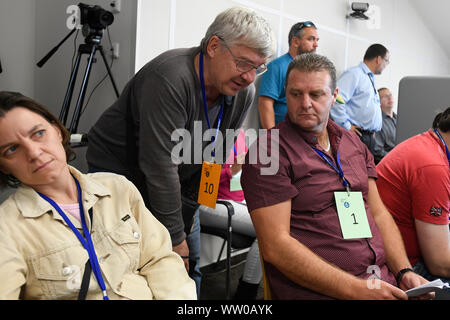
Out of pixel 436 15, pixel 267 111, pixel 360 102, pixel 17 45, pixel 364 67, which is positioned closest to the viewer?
pixel 267 111

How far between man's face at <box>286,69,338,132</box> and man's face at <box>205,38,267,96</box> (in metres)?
0.16

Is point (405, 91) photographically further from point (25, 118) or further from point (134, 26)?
point (25, 118)

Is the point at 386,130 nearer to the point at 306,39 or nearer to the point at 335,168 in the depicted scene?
the point at 306,39

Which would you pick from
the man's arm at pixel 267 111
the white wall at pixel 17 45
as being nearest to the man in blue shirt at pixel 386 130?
the man's arm at pixel 267 111

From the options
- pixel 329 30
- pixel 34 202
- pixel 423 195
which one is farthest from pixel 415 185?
pixel 329 30

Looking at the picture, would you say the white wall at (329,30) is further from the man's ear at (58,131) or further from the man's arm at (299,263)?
the man's arm at (299,263)

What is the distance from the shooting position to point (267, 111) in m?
3.08

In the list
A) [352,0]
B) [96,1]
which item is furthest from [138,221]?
[352,0]

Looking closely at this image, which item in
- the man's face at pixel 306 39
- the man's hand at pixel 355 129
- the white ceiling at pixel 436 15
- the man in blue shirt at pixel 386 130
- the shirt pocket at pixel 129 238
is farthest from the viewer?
the white ceiling at pixel 436 15

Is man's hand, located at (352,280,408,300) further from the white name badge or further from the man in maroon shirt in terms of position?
the white name badge

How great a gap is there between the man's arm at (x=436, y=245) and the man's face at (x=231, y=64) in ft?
2.74

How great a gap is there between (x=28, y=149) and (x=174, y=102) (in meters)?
0.48

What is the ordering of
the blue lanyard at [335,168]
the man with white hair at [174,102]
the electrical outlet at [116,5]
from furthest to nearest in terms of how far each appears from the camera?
the electrical outlet at [116,5] → the blue lanyard at [335,168] → the man with white hair at [174,102]

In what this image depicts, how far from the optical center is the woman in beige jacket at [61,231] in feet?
3.08
